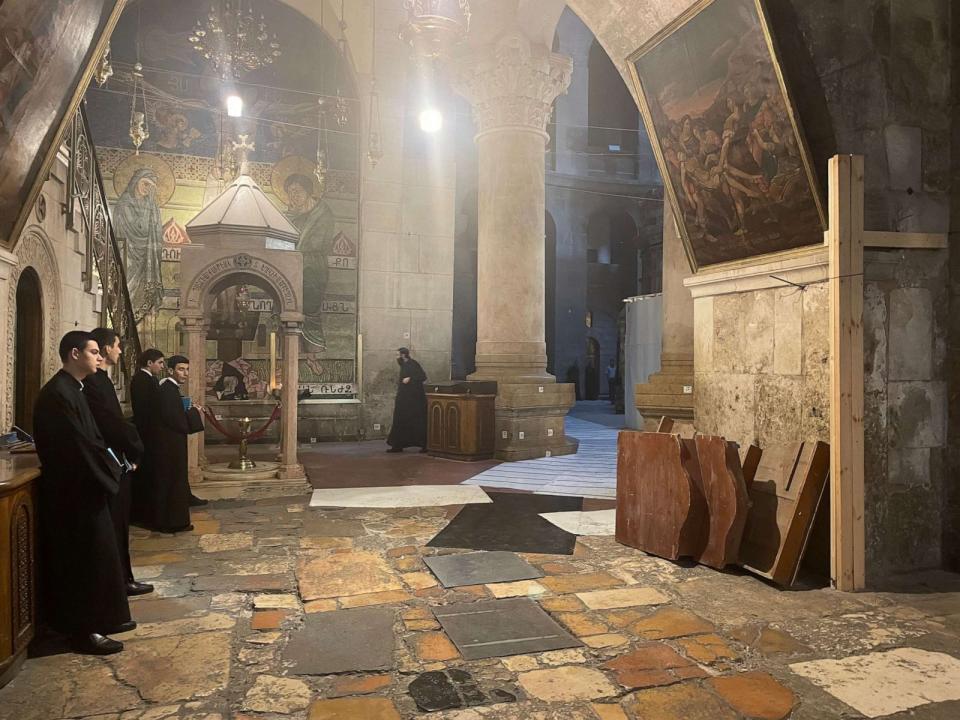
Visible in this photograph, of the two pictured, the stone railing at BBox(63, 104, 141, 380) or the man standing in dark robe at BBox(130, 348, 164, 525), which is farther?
the stone railing at BBox(63, 104, 141, 380)

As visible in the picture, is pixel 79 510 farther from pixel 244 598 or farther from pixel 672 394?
pixel 672 394

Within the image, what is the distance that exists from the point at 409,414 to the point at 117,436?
24.4ft

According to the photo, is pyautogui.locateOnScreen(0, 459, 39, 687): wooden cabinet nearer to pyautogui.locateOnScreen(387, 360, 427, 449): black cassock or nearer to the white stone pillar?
the white stone pillar

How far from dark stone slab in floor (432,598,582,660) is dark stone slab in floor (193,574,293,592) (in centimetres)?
117

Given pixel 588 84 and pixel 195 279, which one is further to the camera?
pixel 588 84

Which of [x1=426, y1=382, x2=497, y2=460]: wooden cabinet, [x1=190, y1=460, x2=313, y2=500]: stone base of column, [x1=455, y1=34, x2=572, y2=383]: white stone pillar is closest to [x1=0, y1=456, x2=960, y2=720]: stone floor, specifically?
[x1=190, y1=460, x2=313, y2=500]: stone base of column

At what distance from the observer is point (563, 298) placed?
79.5 ft

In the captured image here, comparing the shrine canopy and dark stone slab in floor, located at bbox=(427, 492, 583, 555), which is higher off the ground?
the shrine canopy

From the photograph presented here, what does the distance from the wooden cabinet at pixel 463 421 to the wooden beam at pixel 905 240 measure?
6.45m

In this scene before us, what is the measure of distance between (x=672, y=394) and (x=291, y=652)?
5009mm

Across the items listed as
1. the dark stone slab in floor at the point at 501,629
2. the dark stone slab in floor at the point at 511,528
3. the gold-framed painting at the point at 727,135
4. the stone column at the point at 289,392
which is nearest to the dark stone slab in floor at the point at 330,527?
the dark stone slab in floor at the point at 511,528

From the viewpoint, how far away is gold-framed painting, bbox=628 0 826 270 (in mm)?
4508

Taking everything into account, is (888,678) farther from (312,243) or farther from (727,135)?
(312,243)

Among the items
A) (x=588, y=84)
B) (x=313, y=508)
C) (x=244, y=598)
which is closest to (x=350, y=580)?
(x=244, y=598)
